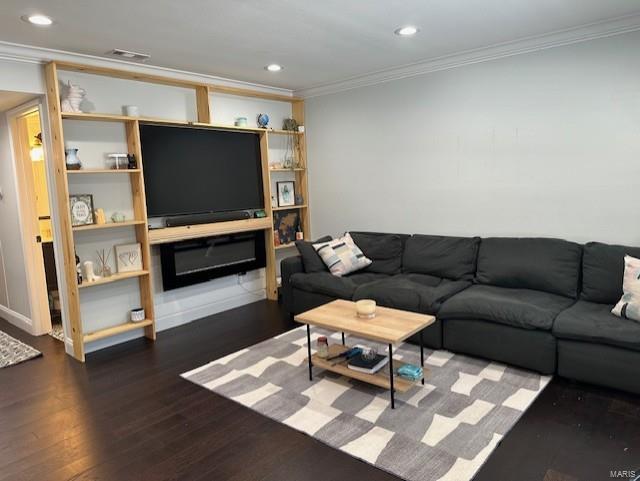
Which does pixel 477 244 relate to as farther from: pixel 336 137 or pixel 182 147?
pixel 182 147

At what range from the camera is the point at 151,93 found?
4.24 m

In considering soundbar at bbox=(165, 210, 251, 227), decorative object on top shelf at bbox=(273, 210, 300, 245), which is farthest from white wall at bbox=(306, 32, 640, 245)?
soundbar at bbox=(165, 210, 251, 227)

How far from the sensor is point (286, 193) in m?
5.50

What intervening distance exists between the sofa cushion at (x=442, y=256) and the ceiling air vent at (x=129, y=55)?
2.96 m

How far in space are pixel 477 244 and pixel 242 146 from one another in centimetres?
267

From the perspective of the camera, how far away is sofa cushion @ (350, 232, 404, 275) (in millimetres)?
4543

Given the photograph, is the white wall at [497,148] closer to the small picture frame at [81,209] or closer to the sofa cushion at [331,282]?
the sofa cushion at [331,282]

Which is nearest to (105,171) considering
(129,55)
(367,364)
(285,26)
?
(129,55)

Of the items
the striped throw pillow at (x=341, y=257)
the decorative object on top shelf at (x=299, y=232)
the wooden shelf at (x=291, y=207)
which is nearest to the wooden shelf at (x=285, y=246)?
the decorative object on top shelf at (x=299, y=232)

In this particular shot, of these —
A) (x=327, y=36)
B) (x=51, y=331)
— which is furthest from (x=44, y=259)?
(x=327, y=36)

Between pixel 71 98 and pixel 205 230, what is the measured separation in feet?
5.39

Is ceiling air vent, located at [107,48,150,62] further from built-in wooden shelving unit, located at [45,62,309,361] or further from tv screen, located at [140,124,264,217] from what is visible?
tv screen, located at [140,124,264,217]

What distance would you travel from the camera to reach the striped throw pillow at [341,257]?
4.46 meters

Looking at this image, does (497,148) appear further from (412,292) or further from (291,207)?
(291,207)
